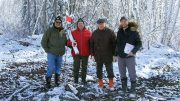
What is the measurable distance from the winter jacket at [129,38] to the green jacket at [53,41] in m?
1.52

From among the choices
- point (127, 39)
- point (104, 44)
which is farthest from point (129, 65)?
point (104, 44)

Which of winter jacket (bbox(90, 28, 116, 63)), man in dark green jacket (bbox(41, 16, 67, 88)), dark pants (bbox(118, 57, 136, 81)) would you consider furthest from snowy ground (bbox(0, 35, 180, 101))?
winter jacket (bbox(90, 28, 116, 63))

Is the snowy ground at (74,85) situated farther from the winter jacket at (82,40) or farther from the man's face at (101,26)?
the man's face at (101,26)

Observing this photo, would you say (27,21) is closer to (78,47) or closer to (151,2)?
(151,2)

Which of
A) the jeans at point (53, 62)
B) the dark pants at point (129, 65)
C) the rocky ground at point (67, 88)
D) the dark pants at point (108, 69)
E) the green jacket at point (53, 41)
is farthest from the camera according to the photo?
the dark pants at point (108, 69)

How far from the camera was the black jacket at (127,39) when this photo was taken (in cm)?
923

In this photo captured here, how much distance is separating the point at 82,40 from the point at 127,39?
1.28 meters

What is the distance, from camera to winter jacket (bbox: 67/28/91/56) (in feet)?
32.2

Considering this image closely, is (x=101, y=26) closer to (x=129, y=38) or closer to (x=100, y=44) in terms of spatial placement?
(x=100, y=44)

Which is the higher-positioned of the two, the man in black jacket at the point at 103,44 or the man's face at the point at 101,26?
the man's face at the point at 101,26

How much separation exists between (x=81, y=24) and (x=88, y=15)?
49.3 feet

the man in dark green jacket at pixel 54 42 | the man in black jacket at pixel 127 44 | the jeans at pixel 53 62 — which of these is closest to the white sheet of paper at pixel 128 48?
the man in black jacket at pixel 127 44

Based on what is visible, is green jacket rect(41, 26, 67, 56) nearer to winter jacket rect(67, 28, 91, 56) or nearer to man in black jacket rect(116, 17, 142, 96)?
winter jacket rect(67, 28, 91, 56)

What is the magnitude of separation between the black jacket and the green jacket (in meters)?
1.50
